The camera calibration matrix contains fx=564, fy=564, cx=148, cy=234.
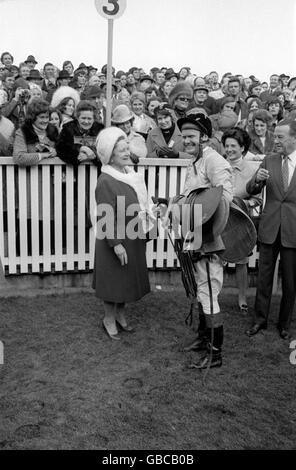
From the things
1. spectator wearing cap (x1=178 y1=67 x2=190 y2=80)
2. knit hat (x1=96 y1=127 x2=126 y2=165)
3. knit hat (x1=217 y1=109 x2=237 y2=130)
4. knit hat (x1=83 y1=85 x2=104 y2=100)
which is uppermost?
spectator wearing cap (x1=178 y1=67 x2=190 y2=80)

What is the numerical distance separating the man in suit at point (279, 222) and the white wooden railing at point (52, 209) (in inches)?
54.2

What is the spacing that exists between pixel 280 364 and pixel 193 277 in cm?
104

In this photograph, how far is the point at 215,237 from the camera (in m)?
4.18

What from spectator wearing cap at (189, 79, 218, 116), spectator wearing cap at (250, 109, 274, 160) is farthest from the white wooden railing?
spectator wearing cap at (189, 79, 218, 116)

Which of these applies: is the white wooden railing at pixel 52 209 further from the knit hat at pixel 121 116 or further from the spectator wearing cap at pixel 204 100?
the spectator wearing cap at pixel 204 100

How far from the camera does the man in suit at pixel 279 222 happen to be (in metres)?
4.89

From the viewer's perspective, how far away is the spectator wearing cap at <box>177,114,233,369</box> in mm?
A: 4234

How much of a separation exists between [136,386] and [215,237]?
4.06 ft

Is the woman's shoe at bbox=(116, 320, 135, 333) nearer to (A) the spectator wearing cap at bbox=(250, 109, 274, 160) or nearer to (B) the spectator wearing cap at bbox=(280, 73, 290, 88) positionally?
(A) the spectator wearing cap at bbox=(250, 109, 274, 160)

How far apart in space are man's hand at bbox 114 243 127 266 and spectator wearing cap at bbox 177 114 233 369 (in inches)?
27.1

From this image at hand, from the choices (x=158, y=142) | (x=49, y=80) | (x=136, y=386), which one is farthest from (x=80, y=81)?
(x=136, y=386)

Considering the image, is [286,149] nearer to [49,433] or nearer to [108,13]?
[108,13]

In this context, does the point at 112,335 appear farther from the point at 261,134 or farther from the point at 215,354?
the point at 261,134

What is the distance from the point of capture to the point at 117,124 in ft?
20.5
